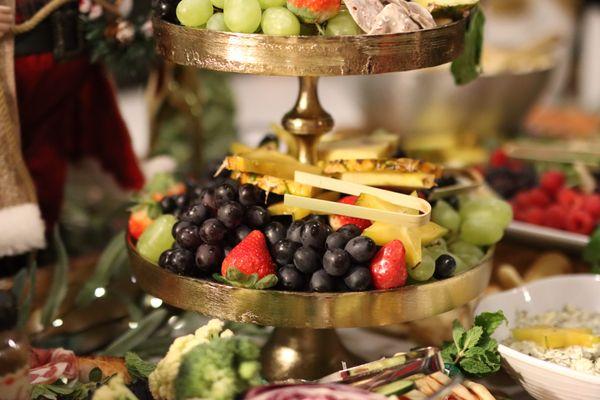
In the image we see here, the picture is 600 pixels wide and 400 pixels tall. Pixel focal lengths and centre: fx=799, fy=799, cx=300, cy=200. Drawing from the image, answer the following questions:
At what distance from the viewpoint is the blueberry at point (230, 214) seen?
1.00 metres

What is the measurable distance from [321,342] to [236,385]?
1.24 feet

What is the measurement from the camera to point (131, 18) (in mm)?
1377

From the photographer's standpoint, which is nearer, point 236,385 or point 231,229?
point 236,385

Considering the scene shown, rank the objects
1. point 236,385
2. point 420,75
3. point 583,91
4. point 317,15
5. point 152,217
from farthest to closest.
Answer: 1. point 583,91
2. point 420,75
3. point 152,217
4. point 317,15
5. point 236,385

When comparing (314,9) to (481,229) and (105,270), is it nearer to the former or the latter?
(481,229)

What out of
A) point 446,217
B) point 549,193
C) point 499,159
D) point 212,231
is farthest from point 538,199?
point 212,231

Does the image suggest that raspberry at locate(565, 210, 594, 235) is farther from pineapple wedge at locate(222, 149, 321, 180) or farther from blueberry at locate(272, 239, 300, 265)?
blueberry at locate(272, 239, 300, 265)

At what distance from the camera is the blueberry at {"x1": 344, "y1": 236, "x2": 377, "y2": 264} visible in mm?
931

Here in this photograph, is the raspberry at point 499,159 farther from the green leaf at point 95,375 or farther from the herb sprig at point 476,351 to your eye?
the green leaf at point 95,375

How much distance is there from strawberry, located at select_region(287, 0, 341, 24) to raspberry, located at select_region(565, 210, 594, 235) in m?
Result: 0.79

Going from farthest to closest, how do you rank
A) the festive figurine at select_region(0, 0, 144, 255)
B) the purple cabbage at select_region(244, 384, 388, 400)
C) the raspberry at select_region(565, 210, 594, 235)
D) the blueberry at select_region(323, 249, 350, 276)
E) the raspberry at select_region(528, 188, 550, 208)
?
the raspberry at select_region(528, 188, 550, 208) → the raspberry at select_region(565, 210, 594, 235) → the festive figurine at select_region(0, 0, 144, 255) → the blueberry at select_region(323, 249, 350, 276) → the purple cabbage at select_region(244, 384, 388, 400)

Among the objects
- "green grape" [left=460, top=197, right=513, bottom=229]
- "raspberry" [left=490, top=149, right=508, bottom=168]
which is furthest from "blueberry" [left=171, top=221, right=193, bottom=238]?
"raspberry" [left=490, top=149, right=508, bottom=168]

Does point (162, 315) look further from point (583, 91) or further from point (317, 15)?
point (583, 91)

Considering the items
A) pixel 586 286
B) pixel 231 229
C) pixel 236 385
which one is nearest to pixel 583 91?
pixel 586 286
